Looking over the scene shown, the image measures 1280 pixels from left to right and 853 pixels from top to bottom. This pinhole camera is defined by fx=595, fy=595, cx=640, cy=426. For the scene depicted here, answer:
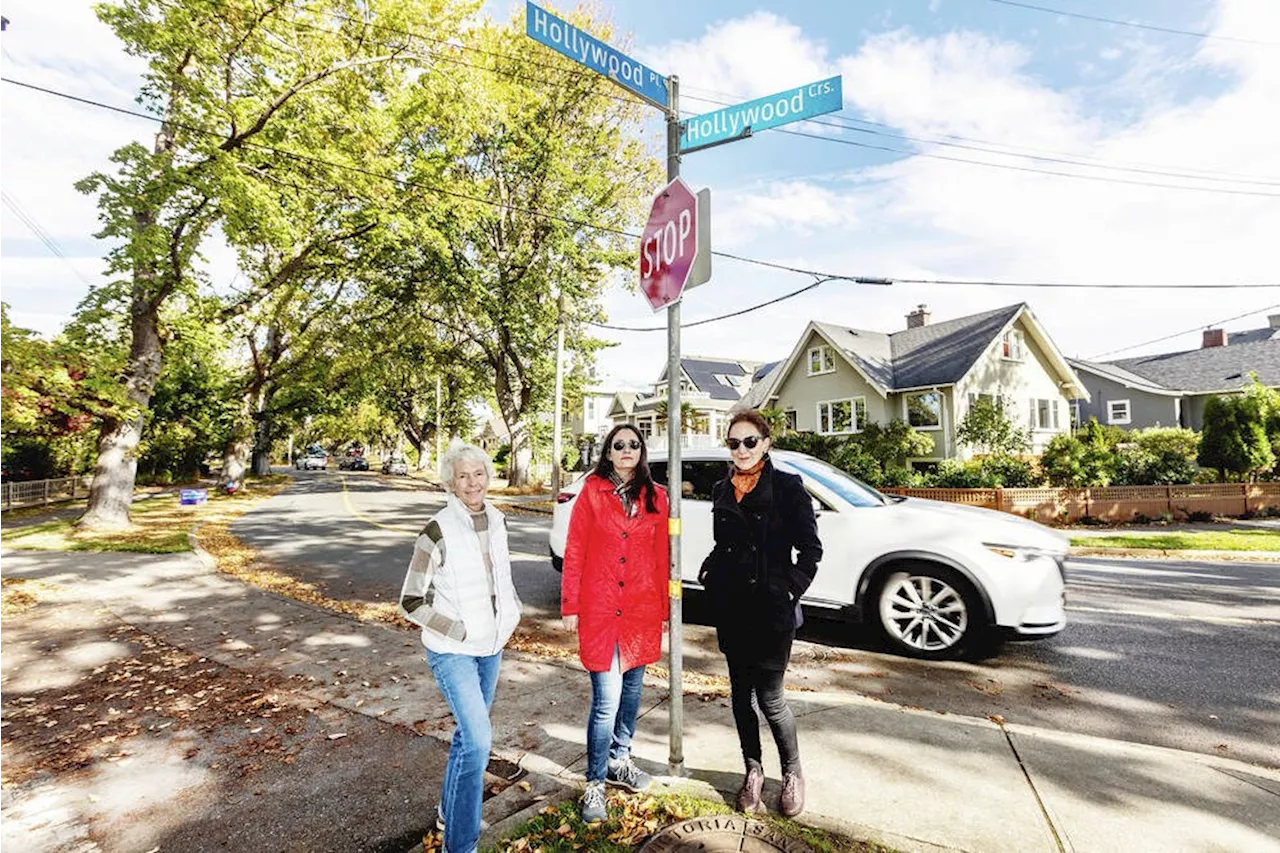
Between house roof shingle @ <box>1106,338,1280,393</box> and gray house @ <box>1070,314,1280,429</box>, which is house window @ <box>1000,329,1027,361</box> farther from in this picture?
house roof shingle @ <box>1106,338,1280,393</box>

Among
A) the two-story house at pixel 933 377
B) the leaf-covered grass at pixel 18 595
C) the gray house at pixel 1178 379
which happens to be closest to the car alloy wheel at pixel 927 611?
the leaf-covered grass at pixel 18 595

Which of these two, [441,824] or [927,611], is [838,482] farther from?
[441,824]

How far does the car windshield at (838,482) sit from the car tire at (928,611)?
75 cm

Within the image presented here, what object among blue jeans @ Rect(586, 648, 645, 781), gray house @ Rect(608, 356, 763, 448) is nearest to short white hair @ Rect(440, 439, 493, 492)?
blue jeans @ Rect(586, 648, 645, 781)

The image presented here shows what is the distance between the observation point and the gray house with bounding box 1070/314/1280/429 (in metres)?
30.2

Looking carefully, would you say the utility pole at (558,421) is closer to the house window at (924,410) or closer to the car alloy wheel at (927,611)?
the house window at (924,410)

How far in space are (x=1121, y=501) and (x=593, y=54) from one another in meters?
19.9

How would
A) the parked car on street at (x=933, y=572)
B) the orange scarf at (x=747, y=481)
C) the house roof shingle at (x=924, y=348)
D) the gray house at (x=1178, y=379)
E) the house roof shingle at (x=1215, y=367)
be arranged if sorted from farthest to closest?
the gray house at (x=1178, y=379), the house roof shingle at (x=1215, y=367), the house roof shingle at (x=924, y=348), the parked car on street at (x=933, y=572), the orange scarf at (x=747, y=481)

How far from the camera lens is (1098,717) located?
4.11 meters

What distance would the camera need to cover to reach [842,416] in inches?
1112

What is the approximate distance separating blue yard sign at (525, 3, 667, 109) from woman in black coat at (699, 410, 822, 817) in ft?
6.42

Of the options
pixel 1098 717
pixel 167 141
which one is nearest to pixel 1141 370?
pixel 1098 717

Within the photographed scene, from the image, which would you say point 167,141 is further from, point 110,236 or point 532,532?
point 532,532

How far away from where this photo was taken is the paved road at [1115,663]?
160 inches
